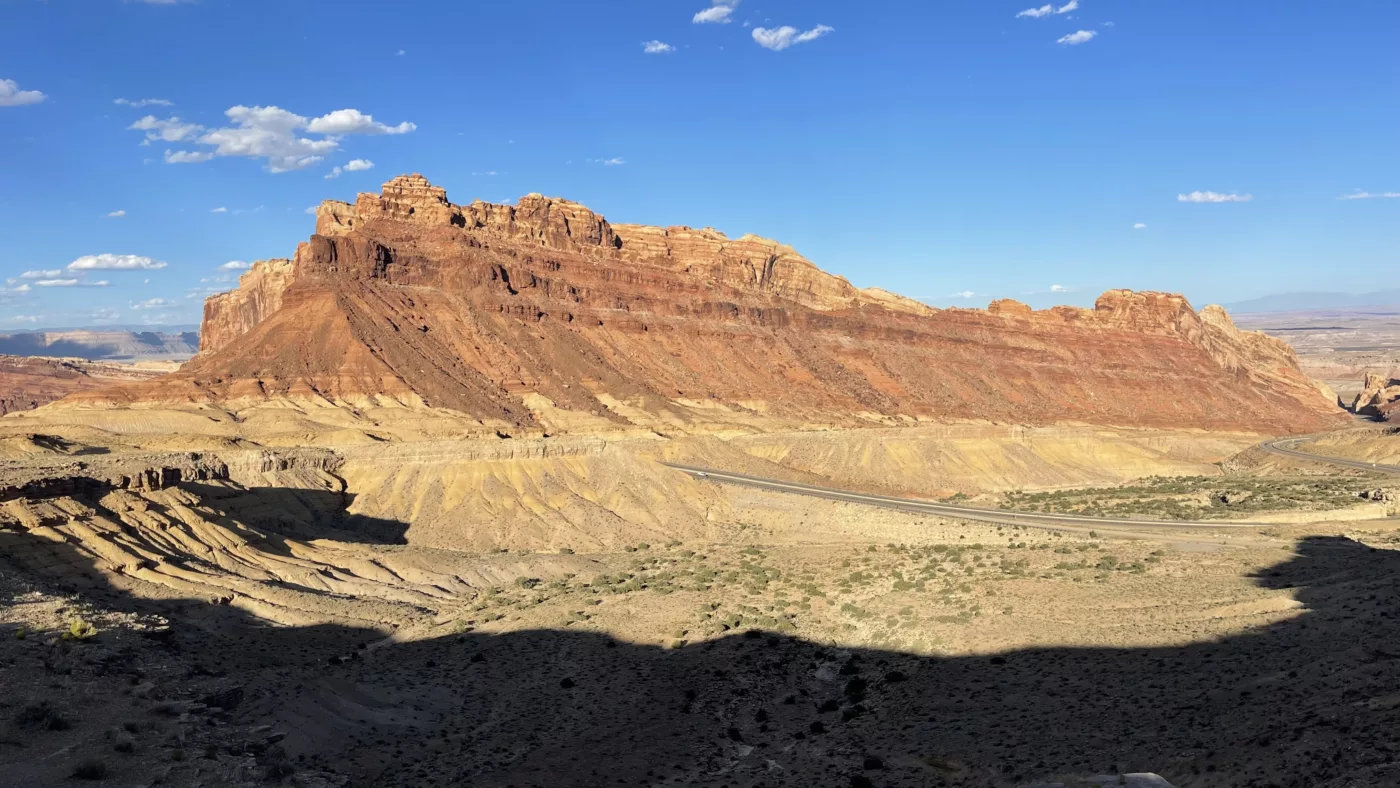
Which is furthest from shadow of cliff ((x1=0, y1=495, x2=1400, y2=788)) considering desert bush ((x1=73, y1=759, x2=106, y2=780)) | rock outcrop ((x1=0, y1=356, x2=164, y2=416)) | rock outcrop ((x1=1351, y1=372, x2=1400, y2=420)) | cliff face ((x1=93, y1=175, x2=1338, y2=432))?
rock outcrop ((x1=1351, y1=372, x2=1400, y2=420))

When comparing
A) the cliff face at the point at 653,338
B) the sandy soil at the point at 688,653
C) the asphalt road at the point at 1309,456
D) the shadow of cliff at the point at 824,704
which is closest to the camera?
the shadow of cliff at the point at 824,704

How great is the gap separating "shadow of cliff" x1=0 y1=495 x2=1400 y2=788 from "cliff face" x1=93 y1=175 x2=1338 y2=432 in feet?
196

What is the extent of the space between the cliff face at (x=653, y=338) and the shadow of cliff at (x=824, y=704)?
5978cm

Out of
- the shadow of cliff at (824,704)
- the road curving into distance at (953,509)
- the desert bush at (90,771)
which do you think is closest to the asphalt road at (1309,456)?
the road curving into distance at (953,509)

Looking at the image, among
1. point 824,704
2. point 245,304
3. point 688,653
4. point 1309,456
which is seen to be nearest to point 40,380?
point 245,304

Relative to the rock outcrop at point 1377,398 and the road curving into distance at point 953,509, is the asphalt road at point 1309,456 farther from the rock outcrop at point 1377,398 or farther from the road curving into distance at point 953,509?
the rock outcrop at point 1377,398

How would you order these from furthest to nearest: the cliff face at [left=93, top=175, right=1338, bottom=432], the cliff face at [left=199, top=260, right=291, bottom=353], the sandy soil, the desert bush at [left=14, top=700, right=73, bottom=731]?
the cliff face at [left=199, top=260, right=291, bottom=353]
the cliff face at [left=93, top=175, right=1338, bottom=432]
the sandy soil
the desert bush at [left=14, top=700, right=73, bottom=731]

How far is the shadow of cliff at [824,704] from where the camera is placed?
19062mm

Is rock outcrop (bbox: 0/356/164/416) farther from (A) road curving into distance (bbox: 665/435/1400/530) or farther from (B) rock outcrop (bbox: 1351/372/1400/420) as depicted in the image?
(B) rock outcrop (bbox: 1351/372/1400/420)

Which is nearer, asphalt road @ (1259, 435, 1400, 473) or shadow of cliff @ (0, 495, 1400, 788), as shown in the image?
shadow of cliff @ (0, 495, 1400, 788)

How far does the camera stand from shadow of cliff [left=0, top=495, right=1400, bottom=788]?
1906cm

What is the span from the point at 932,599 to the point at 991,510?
84.7 ft

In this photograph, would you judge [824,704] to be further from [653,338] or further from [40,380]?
[40,380]

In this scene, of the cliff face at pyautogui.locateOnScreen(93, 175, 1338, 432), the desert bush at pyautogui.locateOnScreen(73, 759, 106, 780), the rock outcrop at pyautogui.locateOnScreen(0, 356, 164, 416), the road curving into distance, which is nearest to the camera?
the desert bush at pyautogui.locateOnScreen(73, 759, 106, 780)
